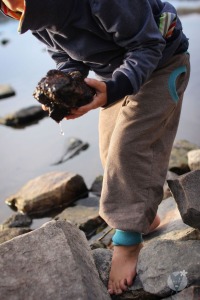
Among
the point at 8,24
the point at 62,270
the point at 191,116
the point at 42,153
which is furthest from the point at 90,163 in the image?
the point at 8,24

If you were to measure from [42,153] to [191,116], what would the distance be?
4.22 feet

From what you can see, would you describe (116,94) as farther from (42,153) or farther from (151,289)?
(42,153)

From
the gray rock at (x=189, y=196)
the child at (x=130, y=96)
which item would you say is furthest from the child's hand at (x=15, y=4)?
the gray rock at (x=189, y=196)

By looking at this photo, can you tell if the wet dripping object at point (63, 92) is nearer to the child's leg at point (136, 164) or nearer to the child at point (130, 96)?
the child at point (130, 96)

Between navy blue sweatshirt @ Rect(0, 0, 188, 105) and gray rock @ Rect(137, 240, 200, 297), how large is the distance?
64 cm

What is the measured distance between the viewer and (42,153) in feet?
13.3

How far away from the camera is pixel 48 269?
1.65 metres

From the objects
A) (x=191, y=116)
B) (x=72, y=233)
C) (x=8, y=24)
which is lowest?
(x=8, y=24)

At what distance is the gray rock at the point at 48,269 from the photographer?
1.59m

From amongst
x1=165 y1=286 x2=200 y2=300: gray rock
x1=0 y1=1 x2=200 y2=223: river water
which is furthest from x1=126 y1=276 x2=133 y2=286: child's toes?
x1=0 y1=1 x2=200 y2=223: river water

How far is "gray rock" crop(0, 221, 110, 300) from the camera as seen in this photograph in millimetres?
1591

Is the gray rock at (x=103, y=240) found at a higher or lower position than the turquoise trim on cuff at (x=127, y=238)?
lower

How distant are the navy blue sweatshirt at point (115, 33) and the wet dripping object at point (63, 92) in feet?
0.33

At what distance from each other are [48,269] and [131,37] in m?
0.87
